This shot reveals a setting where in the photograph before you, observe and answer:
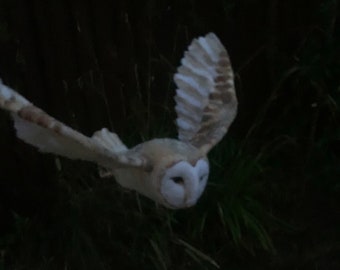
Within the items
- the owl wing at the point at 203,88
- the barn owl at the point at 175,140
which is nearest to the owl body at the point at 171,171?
the barn owl at the point at 175,140

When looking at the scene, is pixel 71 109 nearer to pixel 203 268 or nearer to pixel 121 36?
pixel 121 36

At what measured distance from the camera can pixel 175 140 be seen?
1.82m

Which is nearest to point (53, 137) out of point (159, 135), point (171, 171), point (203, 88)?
point (171, 171)

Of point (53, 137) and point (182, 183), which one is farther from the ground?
point (53, 137)

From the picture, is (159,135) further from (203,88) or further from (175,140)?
(175,140)

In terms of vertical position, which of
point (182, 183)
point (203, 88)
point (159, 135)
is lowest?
point (159, 135)

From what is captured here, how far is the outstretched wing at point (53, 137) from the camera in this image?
1.51 metres

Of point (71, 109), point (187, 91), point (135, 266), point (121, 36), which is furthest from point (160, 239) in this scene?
point (187, 91)

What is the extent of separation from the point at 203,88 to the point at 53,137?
19.1 inches

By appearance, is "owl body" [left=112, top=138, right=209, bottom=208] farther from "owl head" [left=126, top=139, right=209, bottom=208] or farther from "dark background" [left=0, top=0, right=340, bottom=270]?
"dark background" [left=0, top=0, right=340, bottom=270]

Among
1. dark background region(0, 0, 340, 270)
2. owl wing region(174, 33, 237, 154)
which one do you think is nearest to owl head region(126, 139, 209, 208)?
owl wing region(174, 33, 237, 154)

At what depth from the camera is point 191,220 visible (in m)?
3.15

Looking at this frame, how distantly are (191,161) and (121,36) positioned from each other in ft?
5.58

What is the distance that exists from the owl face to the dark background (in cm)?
130
